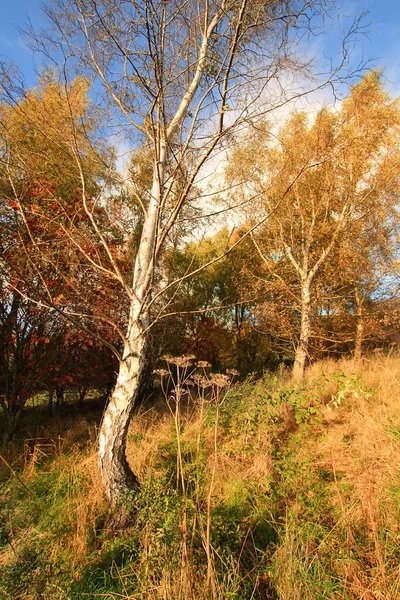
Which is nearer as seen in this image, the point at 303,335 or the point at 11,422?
the point at 11,422

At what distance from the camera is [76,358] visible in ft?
20.1

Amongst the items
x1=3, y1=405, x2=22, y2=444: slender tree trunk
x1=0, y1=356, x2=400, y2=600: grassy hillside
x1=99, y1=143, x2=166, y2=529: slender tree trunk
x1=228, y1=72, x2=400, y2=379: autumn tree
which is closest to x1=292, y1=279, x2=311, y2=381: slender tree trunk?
x1=228, y1=72, x2=400, y2=379: autumn tree

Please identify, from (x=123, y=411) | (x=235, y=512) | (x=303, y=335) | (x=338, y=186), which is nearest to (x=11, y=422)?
(x=123, y=411)

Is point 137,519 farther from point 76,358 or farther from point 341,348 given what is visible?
point 341,348

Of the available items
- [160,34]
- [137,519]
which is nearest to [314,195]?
[160,34]

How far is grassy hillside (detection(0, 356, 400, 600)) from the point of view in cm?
168

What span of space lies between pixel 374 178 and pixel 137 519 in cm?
886

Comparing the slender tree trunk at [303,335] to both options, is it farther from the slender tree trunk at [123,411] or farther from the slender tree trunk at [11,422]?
the slender tree trunk at [11,422]

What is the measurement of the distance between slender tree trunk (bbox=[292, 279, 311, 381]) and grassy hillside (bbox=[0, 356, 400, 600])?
278cm

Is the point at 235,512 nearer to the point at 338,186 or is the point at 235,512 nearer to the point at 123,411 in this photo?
the point at 123,411

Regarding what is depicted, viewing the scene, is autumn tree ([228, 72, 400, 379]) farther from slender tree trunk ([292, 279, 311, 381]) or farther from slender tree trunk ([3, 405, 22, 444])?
slender tree trunk ([3, 405, 22, 444])

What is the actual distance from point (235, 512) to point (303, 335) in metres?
5.59

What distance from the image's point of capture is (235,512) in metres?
2.53

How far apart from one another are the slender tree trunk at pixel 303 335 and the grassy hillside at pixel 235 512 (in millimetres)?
2779
